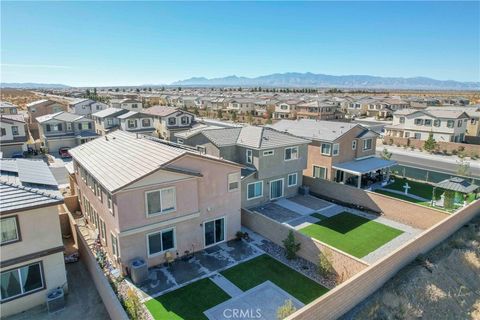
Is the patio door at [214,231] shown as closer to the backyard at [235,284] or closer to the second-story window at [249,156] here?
the backyard at [235,284]

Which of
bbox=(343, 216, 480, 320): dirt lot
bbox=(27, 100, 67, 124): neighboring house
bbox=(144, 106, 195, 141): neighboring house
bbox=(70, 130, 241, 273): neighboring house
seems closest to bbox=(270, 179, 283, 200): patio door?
bbox=(70, 130, 241, 273): neighboring house

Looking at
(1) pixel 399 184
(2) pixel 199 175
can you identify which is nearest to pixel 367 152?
(1) pixel 399 184

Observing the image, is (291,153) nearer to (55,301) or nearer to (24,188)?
(24,188)

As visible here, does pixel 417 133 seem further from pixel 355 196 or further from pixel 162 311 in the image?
pixel 162 311

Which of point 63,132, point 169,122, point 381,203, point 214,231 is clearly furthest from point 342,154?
point 63,132

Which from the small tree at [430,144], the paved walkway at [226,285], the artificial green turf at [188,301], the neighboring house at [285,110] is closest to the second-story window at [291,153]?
the paved walkway at [226,285]

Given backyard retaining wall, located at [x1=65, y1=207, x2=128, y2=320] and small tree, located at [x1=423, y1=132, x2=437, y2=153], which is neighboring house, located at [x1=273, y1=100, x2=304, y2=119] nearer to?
small tree, located at [x1=423, y1=132, x2=437, y2=153]

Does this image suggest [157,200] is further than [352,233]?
No
